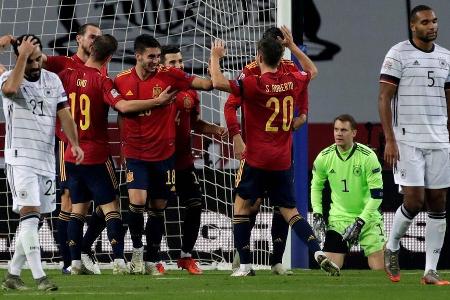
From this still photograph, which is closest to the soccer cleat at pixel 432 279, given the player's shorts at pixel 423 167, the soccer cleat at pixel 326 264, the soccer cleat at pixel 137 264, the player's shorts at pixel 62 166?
the player's shorts at pixel 423 167

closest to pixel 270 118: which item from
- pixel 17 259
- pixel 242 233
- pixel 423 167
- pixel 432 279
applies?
pixel 242 233

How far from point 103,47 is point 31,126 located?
2.30 metres

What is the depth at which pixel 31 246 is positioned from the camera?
8430 millimetres

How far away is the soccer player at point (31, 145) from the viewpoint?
845 cm

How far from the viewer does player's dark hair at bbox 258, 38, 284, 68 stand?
10062 millimetres

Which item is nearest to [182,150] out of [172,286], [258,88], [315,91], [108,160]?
Answer: [108,160]

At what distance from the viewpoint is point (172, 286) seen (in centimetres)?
909

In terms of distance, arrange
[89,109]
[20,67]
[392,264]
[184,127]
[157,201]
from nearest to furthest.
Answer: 1. [20,67]
2. [392,264]
3. [89,109]
4. [157,201]
5. [184,127]

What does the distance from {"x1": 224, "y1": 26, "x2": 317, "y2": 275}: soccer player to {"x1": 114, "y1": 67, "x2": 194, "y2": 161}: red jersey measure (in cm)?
50

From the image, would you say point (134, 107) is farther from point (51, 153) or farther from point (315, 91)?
point (315, 91)

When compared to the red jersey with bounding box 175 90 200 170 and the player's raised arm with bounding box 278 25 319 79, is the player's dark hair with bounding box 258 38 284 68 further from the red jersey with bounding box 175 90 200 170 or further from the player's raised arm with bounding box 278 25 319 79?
the red jersey with bounding box 175 90 200 170

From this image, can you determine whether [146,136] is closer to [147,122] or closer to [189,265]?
[147,122]

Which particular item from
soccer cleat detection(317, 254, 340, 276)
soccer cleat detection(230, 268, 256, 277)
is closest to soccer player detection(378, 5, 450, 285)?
soccer cleat detection(317, 254, 340, 276)

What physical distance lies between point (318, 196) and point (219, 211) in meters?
1.30
